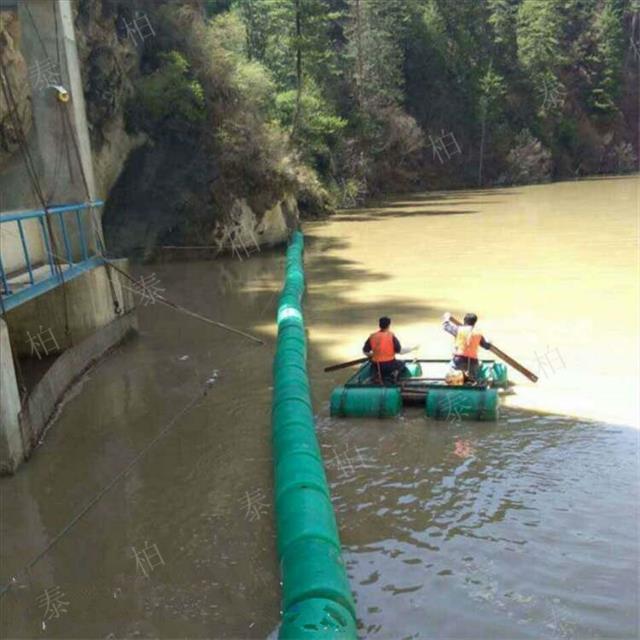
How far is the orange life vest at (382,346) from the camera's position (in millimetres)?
9031

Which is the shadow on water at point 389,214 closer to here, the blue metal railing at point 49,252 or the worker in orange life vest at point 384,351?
the blue metal railing at point 49,252

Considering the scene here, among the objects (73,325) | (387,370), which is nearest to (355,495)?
(387,370)

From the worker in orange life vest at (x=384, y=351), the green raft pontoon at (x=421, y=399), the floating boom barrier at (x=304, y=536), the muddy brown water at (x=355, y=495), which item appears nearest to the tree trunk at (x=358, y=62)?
the muddy brown water at (x=355, y=495)

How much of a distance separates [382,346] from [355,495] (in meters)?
2.72

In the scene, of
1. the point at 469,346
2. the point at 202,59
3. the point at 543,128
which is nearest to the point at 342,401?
the point at 469,346

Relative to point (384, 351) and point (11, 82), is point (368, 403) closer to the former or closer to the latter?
point (384, 351)

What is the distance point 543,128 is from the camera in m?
56.7

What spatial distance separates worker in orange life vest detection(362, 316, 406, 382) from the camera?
29.7ft

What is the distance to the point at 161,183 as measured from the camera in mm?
22484

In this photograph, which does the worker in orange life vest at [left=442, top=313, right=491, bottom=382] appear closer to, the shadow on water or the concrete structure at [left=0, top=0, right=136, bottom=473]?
the concrete structure at [left=0, top=0, right=136, bottom=473]

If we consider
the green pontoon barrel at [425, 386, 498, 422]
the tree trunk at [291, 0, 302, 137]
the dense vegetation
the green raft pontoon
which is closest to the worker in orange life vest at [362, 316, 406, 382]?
the green raft pontoon

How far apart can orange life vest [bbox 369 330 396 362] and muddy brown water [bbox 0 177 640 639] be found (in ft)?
2.79

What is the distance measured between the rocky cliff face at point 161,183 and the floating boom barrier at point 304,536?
1452 centimetres

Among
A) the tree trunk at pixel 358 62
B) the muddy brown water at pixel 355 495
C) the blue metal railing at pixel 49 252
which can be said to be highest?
the tree trunk at pixel 358 62
